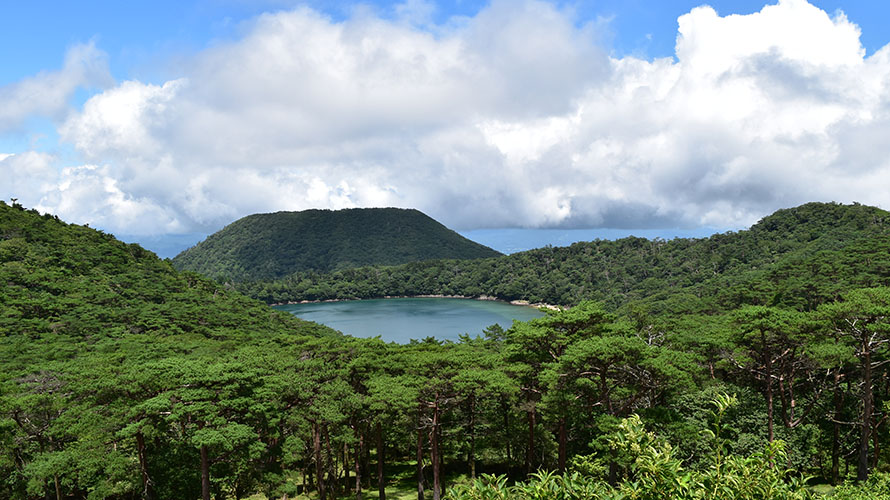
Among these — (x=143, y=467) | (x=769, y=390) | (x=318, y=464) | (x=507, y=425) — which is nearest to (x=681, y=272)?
(x=769, y=390)

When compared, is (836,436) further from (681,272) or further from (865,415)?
(681,272)

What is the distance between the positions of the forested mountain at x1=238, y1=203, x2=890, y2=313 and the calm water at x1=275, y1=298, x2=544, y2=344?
7751 mm

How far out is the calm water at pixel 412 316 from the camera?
9512 cm

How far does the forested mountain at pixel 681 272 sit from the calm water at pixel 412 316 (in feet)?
25.4

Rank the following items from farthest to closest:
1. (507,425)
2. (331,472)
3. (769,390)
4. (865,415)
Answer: (507,425), (331,472), (769,390), (865,415)

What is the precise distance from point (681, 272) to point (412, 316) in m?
67.4

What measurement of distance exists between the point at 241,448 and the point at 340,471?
348 inches

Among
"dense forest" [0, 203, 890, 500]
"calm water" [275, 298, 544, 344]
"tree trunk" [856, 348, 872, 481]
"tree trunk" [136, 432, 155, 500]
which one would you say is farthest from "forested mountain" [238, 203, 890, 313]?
"tree trunk" [136, 432, 155, 500]

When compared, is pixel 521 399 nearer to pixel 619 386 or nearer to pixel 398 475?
pixel 619 386

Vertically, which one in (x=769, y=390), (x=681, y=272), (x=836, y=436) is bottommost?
(x=836, y=436)

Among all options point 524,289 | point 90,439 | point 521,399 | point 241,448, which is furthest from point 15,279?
point 524,289

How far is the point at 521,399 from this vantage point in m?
20.7

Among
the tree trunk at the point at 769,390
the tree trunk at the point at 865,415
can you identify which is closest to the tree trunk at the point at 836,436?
the tree trunk at the point at 865,415

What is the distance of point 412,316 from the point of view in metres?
117
